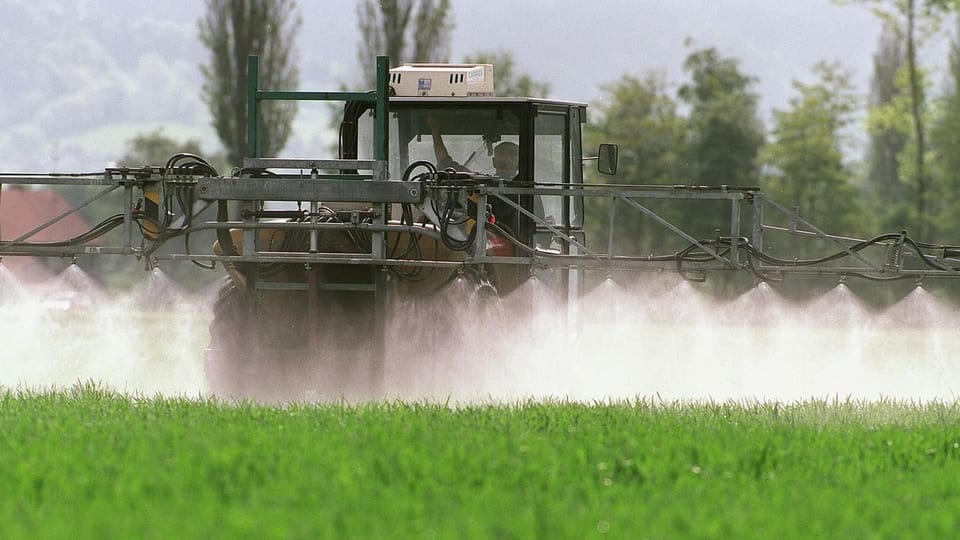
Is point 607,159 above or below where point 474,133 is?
below

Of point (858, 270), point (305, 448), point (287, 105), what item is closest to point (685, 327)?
point (858, 270)

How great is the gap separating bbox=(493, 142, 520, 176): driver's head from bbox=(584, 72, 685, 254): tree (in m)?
39.9

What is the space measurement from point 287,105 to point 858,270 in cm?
3285

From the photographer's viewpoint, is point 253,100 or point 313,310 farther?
point 313,310

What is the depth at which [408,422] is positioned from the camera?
9.97 meters

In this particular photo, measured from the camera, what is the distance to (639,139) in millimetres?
57812

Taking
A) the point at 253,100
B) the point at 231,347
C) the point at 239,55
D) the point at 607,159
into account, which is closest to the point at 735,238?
the point at 607,159

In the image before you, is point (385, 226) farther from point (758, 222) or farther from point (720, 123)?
point (720, 123)

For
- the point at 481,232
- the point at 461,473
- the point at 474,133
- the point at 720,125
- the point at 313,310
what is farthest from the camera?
the point at 720,125

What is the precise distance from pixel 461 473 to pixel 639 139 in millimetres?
50462

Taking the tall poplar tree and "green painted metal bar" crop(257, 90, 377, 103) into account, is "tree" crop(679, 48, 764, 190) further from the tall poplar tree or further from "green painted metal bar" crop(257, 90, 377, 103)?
"green painted metal bar" crop(257, 90, 377, 103)

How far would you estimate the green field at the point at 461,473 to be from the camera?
6.76m

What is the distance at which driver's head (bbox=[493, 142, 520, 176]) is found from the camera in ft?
42.8

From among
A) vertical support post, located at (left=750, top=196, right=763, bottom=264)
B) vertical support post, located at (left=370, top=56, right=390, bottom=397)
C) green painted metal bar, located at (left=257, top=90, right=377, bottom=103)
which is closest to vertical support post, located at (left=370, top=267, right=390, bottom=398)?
vertical support post, located at (left=370, top=56, right=390, bottom=397)
